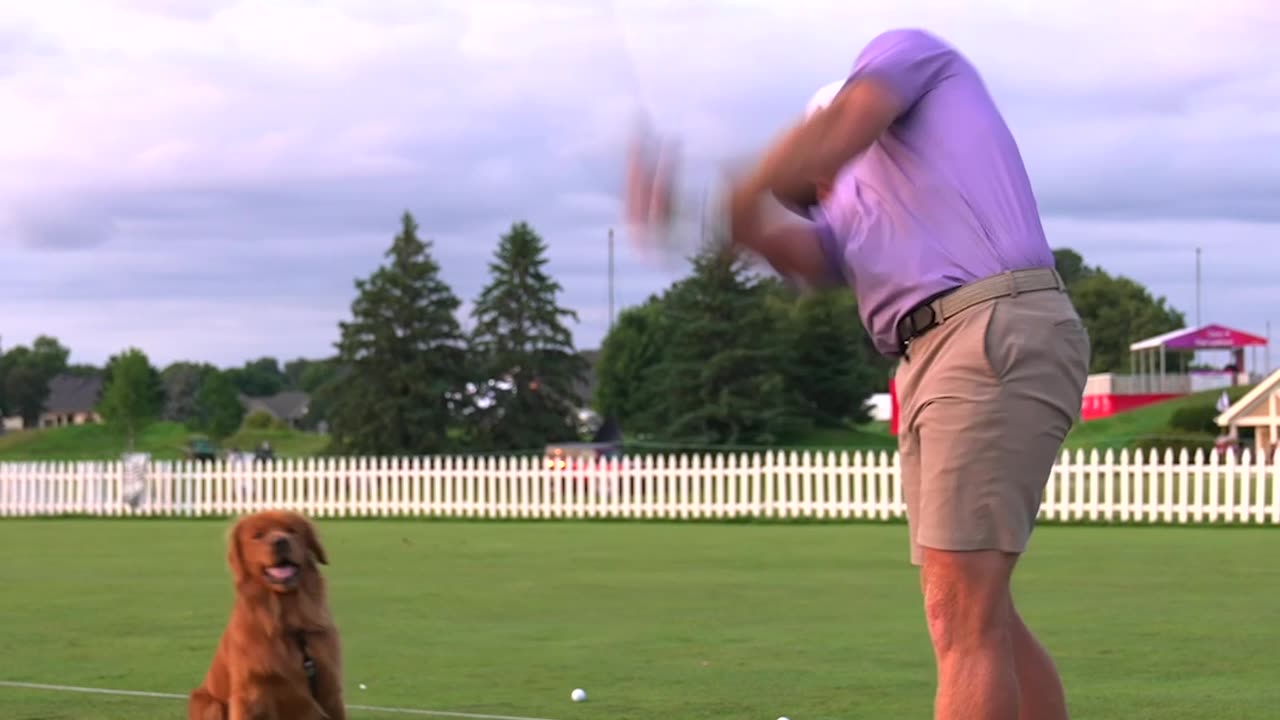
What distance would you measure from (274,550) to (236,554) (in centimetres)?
19

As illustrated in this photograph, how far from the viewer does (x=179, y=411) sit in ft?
478

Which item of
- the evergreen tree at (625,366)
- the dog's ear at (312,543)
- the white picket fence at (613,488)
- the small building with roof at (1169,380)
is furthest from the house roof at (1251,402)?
the dog's ear at (312,543)

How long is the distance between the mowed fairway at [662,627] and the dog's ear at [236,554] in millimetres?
802

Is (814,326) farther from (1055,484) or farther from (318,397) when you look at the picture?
(1055,484)

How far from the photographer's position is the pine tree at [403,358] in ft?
189

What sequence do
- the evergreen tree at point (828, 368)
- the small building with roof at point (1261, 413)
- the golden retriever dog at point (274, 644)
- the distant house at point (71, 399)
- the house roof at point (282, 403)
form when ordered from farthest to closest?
1. the house roof at point (282, 403)
2. the distant house at point (71, 399)
3. the evergreen tree at point (828, 368)
4. the small building with roof at point (1261, 413)
5. the golden retriever dog at point (274, 644)

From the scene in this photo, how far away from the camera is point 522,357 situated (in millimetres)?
60312

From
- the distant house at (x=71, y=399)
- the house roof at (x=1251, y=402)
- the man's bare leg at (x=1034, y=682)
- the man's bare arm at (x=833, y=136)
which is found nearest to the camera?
the man's bare arm at (x=833, y=136)

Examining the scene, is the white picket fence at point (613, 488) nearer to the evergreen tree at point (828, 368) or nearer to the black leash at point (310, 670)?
the black leash at point (310, 670)

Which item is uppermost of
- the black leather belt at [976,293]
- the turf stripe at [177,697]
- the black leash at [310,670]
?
the black leather belt at [976,293]

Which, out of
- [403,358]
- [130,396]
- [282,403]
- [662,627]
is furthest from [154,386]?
[282,403]

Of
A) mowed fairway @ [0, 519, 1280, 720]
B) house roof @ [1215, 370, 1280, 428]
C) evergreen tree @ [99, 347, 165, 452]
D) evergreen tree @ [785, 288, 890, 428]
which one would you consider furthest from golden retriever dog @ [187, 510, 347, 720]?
evergreen tree @ [99, 347, 165, 452]

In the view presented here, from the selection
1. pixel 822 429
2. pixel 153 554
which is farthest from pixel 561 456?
pixel 822 429

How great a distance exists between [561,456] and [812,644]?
22.0m
